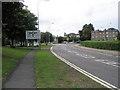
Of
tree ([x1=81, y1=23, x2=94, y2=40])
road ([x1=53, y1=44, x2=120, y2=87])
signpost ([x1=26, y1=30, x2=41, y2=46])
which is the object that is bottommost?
road ([x1=53, y1=44, x2=120, y2=87])

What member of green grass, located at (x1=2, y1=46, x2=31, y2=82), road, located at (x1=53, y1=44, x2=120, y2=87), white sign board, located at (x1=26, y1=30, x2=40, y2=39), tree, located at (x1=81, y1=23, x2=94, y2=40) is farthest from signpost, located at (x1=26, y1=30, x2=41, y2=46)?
tree, located at (x1=81, y1=23, x2=94, y2=40)

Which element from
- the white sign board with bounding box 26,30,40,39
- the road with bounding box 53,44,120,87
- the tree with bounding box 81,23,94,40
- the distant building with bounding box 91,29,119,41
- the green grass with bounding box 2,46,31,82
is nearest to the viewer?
the road with bounding box 53,44,120,87

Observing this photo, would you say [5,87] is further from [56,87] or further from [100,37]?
[100,37]

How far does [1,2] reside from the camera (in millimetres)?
17000

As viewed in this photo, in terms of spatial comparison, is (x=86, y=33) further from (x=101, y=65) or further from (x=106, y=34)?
(x=101, y=65)

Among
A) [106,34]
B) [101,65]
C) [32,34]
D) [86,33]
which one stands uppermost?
[86,33]

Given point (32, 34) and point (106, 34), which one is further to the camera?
point (106, 34)

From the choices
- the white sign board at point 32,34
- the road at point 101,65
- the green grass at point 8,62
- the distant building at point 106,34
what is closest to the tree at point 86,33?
the distant building at point 106,34

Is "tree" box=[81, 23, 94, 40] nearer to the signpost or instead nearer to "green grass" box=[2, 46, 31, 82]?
the signpost

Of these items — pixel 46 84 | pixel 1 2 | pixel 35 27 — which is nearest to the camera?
pixel 46 84

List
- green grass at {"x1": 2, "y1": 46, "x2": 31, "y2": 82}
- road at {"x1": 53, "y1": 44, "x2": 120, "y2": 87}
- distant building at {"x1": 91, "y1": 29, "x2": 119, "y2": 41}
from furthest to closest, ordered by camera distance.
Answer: distant building at {"x1": 91, "y1": 29, "x2": 119, "y2": 41} < green grass at {"x1": 2, "y1": 46, "x2": 31, "y2": 82} < road at {"x1": 53, "y1": 44, "x2": 120, "y2": 87}

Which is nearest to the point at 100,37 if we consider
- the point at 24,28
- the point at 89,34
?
the point at 89,34

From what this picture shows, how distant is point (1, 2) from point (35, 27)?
Result: 3728 cm

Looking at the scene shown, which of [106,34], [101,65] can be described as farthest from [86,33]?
[101,65]
